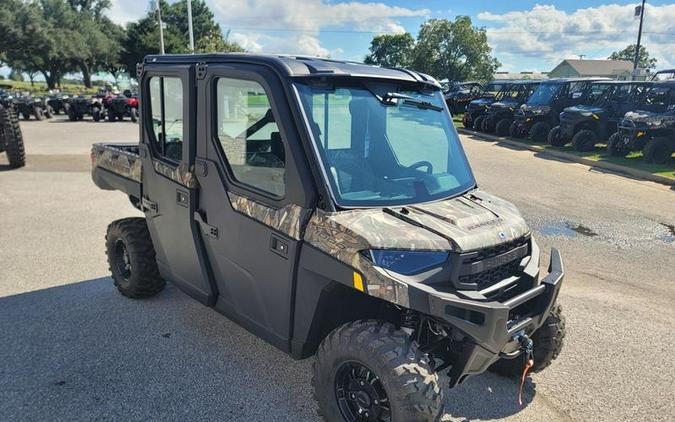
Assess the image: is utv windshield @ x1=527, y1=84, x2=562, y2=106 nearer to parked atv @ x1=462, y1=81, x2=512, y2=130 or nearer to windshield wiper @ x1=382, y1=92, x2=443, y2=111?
parked atv @ x1=462, y1=81, x2=512, y2=130

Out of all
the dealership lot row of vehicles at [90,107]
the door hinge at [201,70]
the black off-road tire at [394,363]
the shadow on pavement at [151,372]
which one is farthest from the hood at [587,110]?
the dealership lot row of vehicles at [90,107]

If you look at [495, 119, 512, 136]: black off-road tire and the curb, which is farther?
[495, 119, 512, 136]: black off-road tire

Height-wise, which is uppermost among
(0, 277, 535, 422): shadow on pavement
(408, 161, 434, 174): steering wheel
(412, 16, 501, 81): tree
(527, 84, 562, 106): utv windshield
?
(412, 16, 501, 81): tree

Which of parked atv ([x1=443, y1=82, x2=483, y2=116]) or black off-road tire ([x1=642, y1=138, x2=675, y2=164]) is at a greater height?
parked atv ([x1=443, y1=82, x2=483, y2=116])

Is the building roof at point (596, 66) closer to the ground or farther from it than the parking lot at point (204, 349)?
farther from it

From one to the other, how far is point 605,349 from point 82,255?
525cm

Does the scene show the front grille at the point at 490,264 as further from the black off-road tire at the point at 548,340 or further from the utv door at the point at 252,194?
the utv door at the point at 252,194

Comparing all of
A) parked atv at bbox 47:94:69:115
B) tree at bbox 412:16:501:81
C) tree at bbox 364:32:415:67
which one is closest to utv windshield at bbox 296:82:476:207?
parked atv at bbox 47:94:69:115

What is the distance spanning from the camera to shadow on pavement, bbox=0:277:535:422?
10.1 feet

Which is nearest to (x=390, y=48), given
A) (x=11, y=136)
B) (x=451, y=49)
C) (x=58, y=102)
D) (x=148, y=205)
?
(x=451, y=49)

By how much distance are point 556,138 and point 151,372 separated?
52.9ft

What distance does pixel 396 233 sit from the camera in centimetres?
252

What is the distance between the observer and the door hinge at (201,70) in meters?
3.28

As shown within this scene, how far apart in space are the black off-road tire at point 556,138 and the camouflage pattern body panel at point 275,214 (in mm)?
15779
